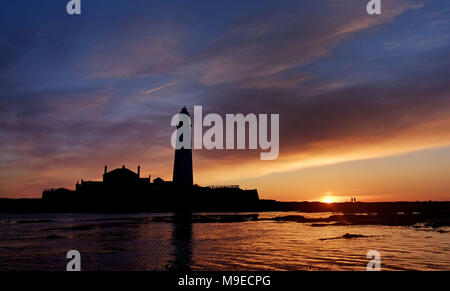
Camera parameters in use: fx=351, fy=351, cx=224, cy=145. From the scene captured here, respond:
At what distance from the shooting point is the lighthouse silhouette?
3093 inches

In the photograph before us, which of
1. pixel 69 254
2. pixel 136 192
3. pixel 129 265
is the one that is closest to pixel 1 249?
pixel 69 254

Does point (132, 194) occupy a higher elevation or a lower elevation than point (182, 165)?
lower

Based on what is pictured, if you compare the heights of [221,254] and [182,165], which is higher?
[182,165]

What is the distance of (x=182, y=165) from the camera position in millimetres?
79000

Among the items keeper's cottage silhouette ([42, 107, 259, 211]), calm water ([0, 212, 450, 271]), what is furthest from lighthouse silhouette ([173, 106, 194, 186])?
calm water ([0, 212, 450, 271])

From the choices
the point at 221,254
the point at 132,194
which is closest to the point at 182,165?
the point at 132,194

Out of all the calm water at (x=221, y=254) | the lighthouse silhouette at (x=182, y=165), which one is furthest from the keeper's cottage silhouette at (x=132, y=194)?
the calm water at (x=221, y=254)

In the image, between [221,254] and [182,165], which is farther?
[182,165]

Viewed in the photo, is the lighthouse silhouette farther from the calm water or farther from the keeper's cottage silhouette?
the calm water

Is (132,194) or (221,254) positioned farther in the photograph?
(132,194)

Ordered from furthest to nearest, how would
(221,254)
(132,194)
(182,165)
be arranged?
(132,194) → (182,165) → (221,254)

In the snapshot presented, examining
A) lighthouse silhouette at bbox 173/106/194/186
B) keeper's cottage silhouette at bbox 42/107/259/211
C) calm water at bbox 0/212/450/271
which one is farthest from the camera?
keeper's cottage silhouette at bbox 42/107/259/211

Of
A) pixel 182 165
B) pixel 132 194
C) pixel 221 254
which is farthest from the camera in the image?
pixel 132 194

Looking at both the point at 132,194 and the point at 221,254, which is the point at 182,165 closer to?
the point at 132,194
